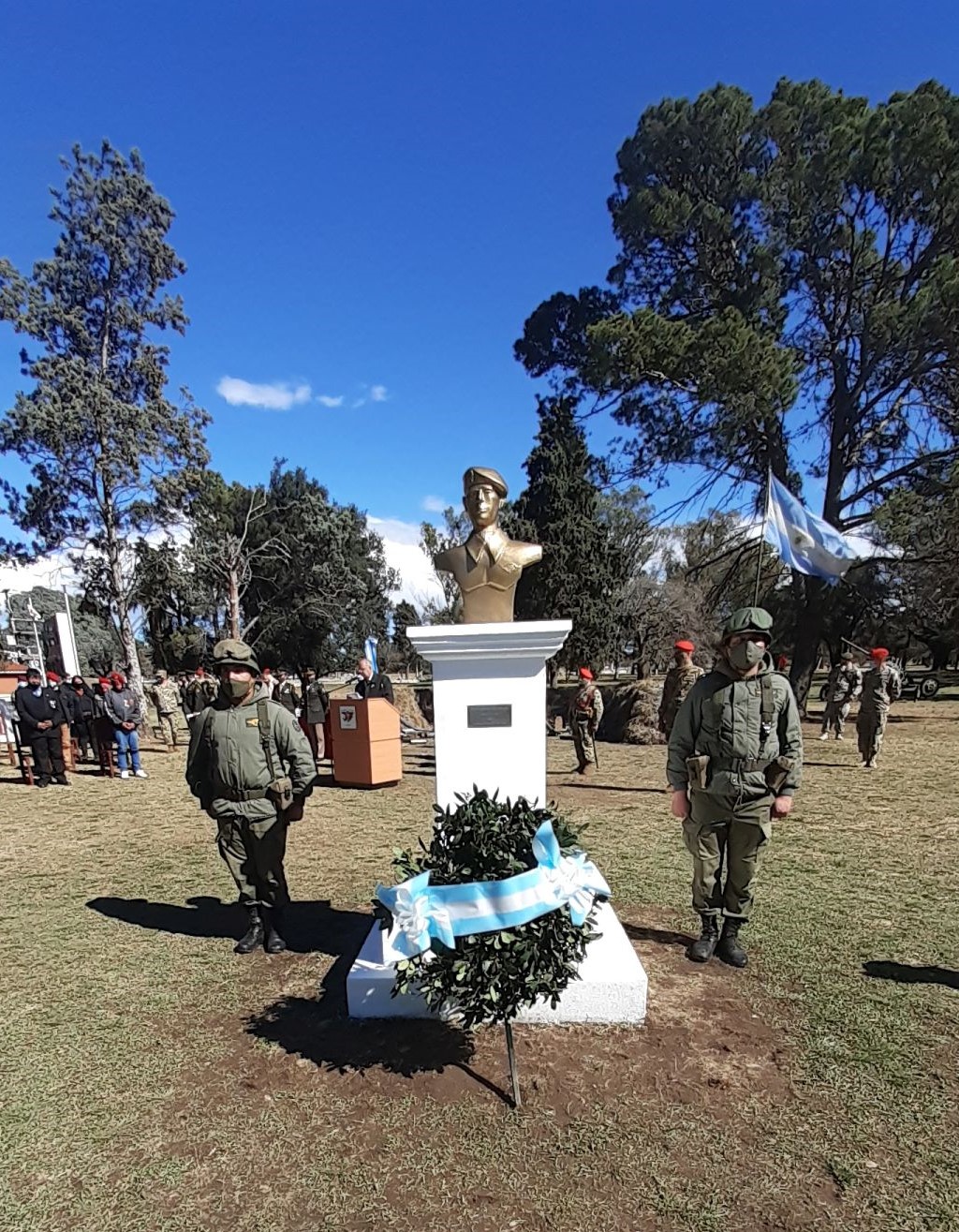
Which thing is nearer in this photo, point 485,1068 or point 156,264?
point 485,1068

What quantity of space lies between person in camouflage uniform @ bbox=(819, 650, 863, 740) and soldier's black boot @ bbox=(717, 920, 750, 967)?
11.6 meters

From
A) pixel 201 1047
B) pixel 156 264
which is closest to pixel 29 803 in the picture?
pixel 201 1047

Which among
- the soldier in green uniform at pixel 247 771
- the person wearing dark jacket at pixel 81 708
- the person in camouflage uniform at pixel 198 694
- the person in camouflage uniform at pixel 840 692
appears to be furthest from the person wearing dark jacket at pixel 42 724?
the person in camouflage uniform at pixel 840 692

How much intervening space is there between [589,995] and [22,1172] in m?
2.52

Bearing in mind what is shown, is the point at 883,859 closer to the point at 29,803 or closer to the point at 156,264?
the point at 29,803

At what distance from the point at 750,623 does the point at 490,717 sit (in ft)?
5.25

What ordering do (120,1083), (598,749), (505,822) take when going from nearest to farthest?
(505,822)
(120,1083)
(598,749)

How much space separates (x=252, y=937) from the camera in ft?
15.1

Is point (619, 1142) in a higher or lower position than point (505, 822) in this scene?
lower

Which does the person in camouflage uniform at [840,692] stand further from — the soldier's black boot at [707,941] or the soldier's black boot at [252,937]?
the soldier's black boot at [252,937]

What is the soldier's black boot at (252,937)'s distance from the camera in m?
4.57

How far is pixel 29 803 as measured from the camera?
10180 mm

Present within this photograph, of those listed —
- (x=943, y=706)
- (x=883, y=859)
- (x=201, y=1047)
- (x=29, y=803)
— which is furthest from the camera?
(x=943, y=706)

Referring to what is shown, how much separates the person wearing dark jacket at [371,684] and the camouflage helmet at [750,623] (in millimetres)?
7967
